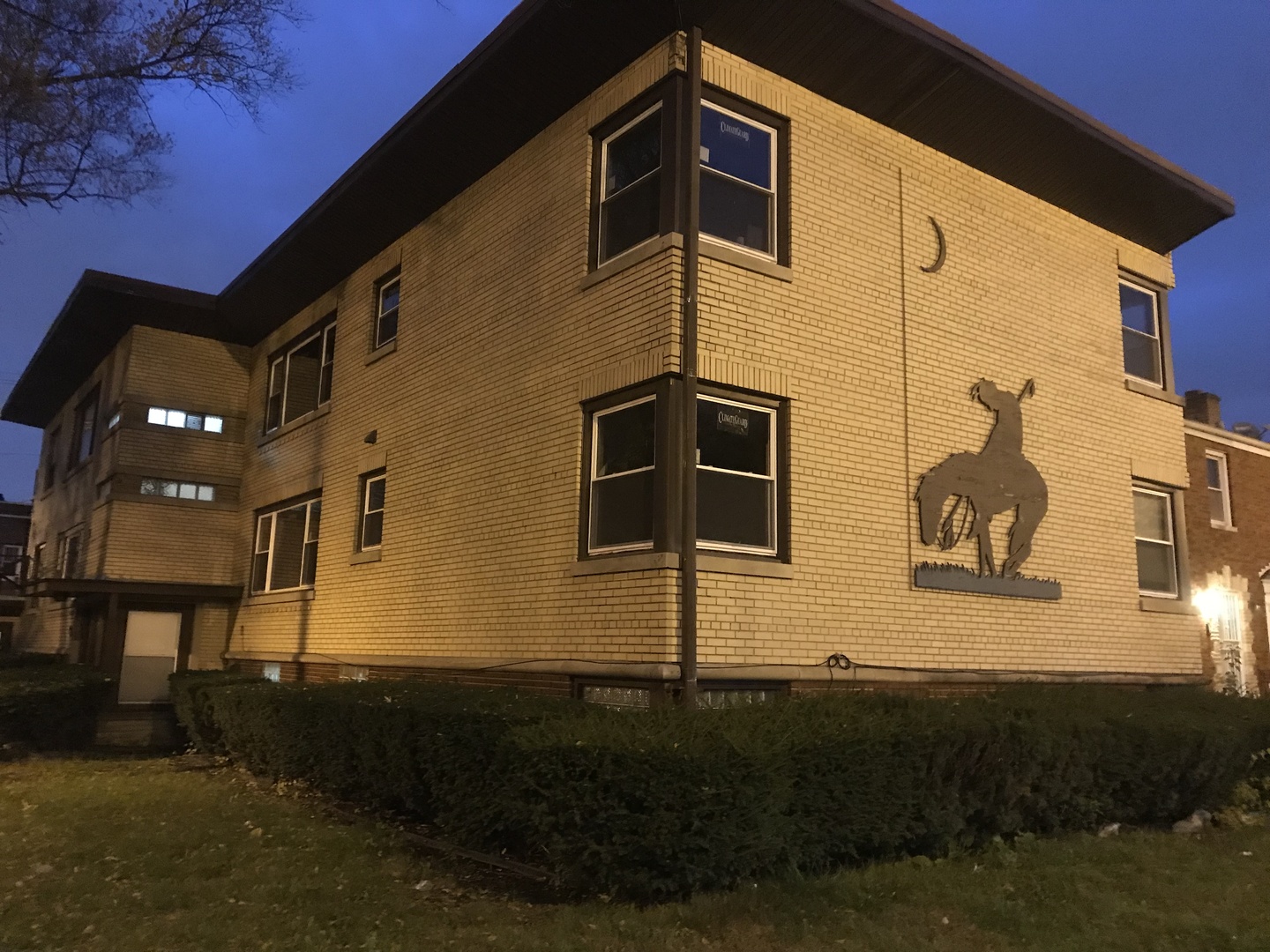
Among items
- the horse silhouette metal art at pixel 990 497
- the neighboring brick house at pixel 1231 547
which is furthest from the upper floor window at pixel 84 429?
the neighboring brick house at pixel 1231 547

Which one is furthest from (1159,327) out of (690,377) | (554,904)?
(554,904)

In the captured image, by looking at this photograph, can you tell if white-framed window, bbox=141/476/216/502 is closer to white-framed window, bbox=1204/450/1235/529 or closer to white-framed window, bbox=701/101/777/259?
white-framed window, bbox=701/101/777/259

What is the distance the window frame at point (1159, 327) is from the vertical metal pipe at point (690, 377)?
25.1 ft

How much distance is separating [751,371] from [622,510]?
1826 mm

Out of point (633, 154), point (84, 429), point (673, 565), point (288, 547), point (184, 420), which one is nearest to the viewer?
point (673, 565)

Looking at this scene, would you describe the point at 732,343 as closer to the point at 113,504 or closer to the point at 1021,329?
the point at 1021,329

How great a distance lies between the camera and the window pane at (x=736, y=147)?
10.1 meters

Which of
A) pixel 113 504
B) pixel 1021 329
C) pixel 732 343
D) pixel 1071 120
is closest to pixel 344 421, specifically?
pixel 113 504

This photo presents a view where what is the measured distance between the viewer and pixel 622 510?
9.71 metres

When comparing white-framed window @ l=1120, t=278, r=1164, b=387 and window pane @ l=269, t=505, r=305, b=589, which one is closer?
white-framed window @ l=1120, t=278, r=1164, b=387

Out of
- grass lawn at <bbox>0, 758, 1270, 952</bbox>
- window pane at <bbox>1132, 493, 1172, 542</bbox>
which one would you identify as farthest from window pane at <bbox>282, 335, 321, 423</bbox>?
window pane at <bbox>1132, 493, 1172, 542</bbox>

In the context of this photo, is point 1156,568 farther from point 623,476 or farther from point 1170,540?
point 623,476

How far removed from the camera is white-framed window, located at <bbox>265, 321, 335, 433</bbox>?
731 inches

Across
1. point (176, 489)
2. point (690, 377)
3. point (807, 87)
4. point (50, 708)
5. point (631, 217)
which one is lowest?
point (50, 708)
